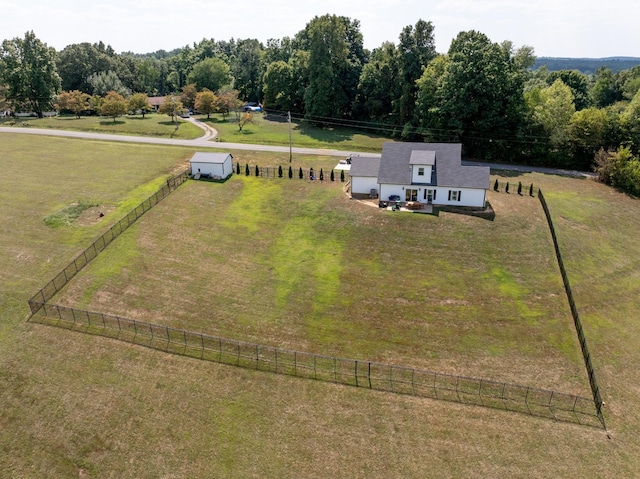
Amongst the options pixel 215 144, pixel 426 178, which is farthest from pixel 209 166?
pixel 426 178

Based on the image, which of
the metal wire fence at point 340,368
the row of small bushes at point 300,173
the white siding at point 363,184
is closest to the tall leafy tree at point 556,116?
the white siding at point 363,184

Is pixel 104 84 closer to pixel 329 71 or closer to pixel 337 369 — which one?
pixel 329 71

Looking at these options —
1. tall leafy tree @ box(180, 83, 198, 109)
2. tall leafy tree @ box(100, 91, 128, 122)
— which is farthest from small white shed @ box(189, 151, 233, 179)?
tall leafy tree @ box(180, 83, 198, 109)

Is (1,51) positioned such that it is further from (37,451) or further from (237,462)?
(237,462)

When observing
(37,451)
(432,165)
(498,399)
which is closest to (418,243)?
(432,165)

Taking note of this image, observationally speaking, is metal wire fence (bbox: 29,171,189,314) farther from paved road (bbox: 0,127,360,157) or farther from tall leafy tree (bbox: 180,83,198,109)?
tall leafy tree (bbox: 180,83,198,109)

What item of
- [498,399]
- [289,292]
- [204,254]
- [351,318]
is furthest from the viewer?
[204,254]
